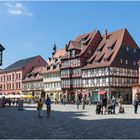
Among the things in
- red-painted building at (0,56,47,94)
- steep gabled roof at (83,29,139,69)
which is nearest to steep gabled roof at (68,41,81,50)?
steep gabled roof at (83,29,139,69)

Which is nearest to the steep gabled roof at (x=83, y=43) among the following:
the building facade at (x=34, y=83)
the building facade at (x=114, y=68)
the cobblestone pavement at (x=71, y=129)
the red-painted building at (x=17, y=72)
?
the building facade at (x=114, y=68)

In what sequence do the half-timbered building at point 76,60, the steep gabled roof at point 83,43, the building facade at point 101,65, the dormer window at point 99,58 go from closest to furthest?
the building facade at point 101,65 → the dormer window at point 99,58 → the half-timbered building at point 76,60 → the steep gabled roof at point 83,43

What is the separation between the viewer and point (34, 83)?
4656 inches

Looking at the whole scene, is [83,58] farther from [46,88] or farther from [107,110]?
[107,110]

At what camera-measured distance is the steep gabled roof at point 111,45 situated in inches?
3358

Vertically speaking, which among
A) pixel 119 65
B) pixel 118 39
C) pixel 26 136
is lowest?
pixel 26 136

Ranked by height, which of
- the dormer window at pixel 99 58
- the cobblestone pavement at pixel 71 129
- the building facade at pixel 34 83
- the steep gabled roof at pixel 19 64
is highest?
the steep gabled roof at pixel 19 64

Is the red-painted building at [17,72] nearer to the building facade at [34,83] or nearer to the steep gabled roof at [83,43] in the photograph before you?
the building facade at [34,83]

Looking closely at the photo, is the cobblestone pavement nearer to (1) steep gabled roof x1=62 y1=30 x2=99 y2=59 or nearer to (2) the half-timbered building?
(2) the half-timbered building

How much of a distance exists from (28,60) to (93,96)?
143 feet

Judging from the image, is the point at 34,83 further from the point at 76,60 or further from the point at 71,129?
the point at 71,129

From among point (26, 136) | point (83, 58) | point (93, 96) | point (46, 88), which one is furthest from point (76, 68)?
point (26, 136)

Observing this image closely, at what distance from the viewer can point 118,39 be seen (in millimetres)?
87688

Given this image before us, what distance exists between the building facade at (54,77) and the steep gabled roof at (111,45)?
50.3 ft
